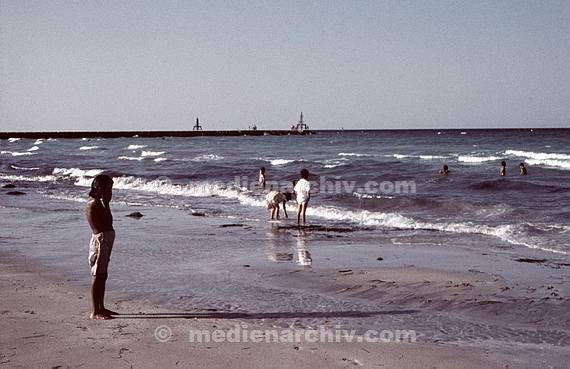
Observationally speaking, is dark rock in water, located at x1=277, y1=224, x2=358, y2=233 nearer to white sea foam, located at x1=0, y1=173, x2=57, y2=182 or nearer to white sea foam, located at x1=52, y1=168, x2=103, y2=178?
white sea foam, located at x1=0, y1=173, x2=57, y2=182

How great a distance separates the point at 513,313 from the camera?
7.83m

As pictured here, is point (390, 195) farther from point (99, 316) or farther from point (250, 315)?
point (99, 316)

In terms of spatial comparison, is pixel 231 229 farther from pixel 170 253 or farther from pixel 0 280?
pixel 0 280

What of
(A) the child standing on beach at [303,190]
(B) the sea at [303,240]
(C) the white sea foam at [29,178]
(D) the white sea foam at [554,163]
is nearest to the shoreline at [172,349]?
(B) the sea at [303,240]

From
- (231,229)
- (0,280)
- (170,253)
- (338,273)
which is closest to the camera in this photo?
(0,280)

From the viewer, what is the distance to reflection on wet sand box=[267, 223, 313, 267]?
11.6 metres

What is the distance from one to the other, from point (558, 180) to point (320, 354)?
2828 centimetres

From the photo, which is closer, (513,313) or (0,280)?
(513,313)

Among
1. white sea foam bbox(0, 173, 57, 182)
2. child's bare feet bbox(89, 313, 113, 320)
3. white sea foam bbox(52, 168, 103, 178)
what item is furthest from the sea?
white sea foam bbox(52, 168, 103, 178)

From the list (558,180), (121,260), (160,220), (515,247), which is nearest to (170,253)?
(121,260)
